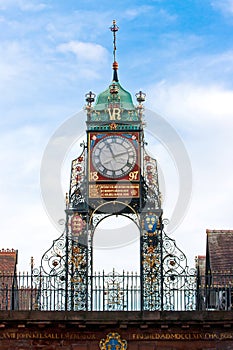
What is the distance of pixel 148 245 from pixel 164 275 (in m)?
1.30

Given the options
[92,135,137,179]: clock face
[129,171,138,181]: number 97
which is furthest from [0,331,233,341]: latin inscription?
[92,135,137,179]: clock face

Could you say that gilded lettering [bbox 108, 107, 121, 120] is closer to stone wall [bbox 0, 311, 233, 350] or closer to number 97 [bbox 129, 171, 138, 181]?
number 97 [bbox 129, 171, 138, 181]

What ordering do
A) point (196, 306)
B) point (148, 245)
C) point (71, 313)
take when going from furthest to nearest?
1. point (148, 245)
2. point (196, 306)
3. point (71, 313)

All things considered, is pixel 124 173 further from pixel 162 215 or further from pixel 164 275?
pixel 164 275

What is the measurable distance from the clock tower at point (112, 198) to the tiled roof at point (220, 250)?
302 centimetres

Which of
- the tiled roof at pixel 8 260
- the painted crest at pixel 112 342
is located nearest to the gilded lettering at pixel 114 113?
the tiled roof at pixel 8 260

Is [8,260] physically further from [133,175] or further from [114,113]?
[114,113]

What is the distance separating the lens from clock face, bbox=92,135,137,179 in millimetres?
27812

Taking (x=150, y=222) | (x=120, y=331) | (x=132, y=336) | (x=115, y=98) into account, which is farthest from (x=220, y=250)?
(x=120, y=331)

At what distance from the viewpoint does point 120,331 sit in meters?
23.6

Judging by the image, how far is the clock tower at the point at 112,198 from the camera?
26453 millimetres

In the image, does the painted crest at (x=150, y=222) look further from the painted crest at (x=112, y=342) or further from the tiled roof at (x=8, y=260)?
the tiled roof at (x=8, y=260)

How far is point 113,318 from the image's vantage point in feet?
76.7

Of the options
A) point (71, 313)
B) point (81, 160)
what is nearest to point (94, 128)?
point (81, 160)
